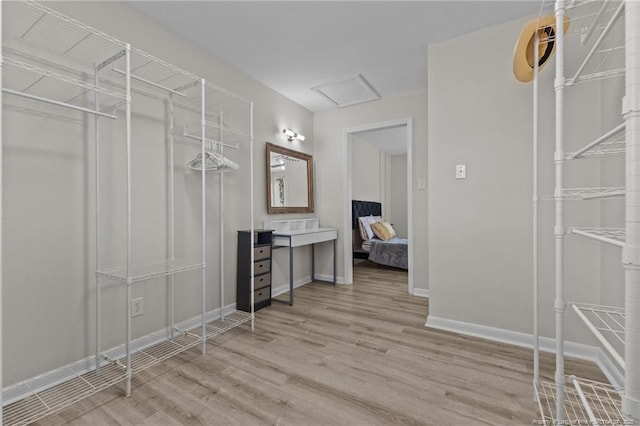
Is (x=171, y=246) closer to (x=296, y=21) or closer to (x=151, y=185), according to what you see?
(x=151, y=185)

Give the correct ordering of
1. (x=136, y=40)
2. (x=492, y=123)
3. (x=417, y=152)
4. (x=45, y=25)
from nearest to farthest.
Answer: (x=45, y=25) → (x=136, y=40) → (x=492, y=123) → (x=417, y=152)

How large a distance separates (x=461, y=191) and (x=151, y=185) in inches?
93.4

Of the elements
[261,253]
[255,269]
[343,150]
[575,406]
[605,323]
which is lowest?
[575,406]

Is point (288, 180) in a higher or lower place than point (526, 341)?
higher

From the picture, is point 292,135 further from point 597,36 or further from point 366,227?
point 597,36

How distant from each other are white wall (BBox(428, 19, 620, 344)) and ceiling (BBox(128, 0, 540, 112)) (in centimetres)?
24

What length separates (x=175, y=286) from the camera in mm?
2312

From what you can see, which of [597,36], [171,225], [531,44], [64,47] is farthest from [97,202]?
[597,36]

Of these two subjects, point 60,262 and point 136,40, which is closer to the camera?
point 60,262

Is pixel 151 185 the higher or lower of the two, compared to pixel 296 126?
lower

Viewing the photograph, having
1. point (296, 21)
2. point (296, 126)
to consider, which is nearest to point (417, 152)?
point (296, 126)

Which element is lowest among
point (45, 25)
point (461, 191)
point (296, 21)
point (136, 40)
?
point (461, 191)

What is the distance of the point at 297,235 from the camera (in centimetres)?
316

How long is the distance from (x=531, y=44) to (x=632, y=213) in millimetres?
1394
